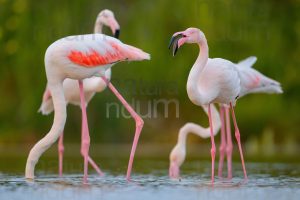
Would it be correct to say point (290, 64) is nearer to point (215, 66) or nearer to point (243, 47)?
point (243, 47)

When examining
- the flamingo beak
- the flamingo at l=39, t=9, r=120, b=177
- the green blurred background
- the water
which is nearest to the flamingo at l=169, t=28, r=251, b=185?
the water

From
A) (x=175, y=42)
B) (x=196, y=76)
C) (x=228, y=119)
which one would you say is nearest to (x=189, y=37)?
(x=175, y=42)

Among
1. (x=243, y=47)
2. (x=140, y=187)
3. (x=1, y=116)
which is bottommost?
(x=140, y=187)

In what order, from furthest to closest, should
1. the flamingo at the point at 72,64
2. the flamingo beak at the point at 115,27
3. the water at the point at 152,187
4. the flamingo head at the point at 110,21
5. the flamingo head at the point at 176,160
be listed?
1. the flamingo head at the point at 176,160
2. the flamingo head at the point at 110,21
3. the flamingo beak at the point at 115,27
4. the flamingo at the point at 72,64
5. the water at the point at 152,187

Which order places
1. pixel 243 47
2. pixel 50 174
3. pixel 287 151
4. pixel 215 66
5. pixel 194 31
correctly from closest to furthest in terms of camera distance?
1. pixel 194 31
2. pixel 215 66
3. pixel 50 174
4. pixel 287 151
5. pixel 243 47

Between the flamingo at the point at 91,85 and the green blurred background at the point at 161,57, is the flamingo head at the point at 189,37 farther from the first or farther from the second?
the green blurred background at the point at 161,57

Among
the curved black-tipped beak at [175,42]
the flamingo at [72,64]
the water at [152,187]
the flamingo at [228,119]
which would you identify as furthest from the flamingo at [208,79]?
the flamingo at [228,119]

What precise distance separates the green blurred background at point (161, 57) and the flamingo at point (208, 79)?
8403mm

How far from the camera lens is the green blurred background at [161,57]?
20.7 metres

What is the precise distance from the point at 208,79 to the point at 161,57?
973 cm

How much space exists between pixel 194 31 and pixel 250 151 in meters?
9.57

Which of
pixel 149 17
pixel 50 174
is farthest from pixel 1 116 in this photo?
pixel 50 174

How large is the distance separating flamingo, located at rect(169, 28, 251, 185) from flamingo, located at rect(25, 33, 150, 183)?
784 millimetres

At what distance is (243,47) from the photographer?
20703mm
